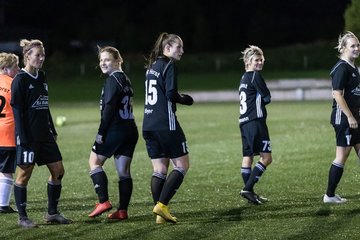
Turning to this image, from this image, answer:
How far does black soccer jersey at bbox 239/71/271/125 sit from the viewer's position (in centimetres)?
1157

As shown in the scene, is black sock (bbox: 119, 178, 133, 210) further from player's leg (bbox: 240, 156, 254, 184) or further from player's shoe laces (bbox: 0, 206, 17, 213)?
player's leg (bbox: 240, 156, 254, 184)

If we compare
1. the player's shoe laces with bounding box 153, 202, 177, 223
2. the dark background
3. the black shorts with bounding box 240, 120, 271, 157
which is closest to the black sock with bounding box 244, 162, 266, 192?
the black shorts with bounding box 240, 120, 271, 157

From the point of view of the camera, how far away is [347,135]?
1112cm

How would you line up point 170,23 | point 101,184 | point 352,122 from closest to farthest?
point 101,184 → point 352,122 → point 170,23

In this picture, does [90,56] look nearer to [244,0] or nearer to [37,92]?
[244,0]

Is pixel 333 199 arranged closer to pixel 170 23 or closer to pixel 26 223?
pixel 26 223

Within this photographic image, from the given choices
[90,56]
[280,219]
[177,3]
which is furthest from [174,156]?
[177,3]

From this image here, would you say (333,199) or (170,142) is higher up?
(170,142)

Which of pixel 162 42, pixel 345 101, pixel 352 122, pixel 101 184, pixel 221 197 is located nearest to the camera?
pixel 162 42

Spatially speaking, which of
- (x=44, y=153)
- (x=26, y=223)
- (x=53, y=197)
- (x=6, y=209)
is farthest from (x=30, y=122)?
(x=6, y=209)

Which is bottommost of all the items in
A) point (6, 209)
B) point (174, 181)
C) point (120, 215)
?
point (6, 209)

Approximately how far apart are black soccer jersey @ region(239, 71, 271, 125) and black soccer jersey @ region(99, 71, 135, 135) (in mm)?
1773

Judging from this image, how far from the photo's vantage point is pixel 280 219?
1027 cm

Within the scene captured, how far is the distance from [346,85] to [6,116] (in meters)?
3.93
